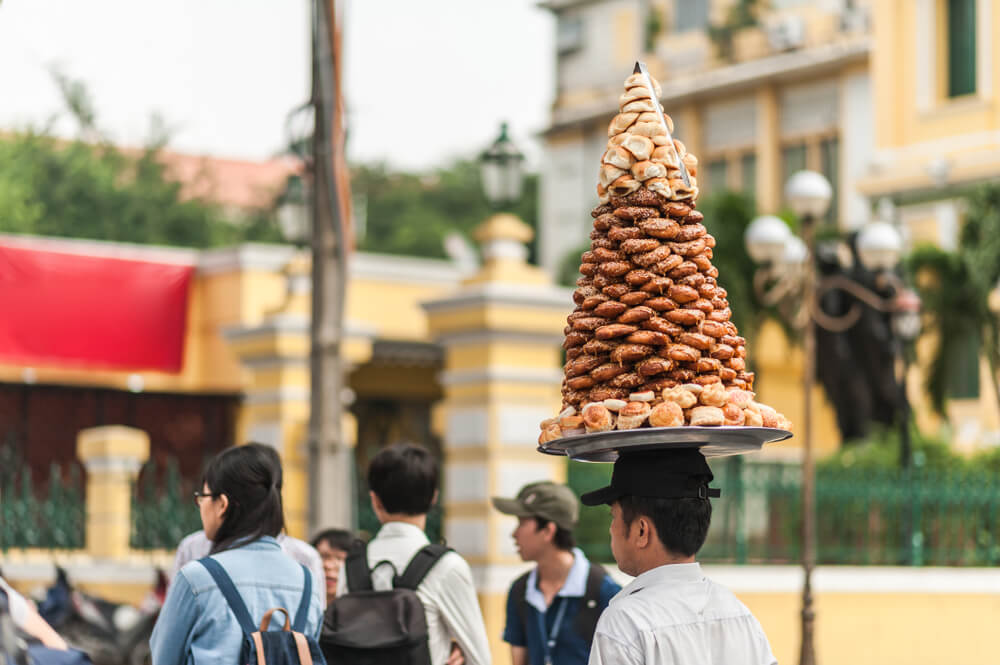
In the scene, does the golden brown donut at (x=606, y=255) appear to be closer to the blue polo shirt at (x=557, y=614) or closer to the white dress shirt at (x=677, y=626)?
the white dress shirt at (x=677, y=626)

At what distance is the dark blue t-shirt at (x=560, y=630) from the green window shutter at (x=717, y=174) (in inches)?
1111

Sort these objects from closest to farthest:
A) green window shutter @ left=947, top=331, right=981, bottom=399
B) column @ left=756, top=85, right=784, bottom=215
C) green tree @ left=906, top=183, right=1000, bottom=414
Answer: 1. green tree @ left=906, top=183, right=1000, bottom=414
2. green window shutter @ left=947, top=331, right=981, bottom=399
3. column @ left=756, top=85, right=784, bottom=215

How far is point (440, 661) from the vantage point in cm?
591

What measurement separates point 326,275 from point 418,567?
527 centimetres

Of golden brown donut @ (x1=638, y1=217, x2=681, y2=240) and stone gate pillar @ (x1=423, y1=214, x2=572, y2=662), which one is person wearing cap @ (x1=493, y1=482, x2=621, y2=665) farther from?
stone gate pillar @ (x1=423, y1=214, x2=572, y2=662)

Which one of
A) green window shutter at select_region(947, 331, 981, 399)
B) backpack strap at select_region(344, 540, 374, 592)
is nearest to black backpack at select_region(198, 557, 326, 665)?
backpack strap at select_region(344, 540, 374, 592)

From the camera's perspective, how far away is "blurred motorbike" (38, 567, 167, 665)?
43.7ft

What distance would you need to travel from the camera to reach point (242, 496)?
5027 millimetres

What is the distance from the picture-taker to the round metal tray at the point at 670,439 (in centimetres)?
433

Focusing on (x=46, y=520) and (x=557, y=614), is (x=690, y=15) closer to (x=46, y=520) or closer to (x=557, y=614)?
(x=46, y=520)

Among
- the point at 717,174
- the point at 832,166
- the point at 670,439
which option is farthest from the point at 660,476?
the point at 717,174

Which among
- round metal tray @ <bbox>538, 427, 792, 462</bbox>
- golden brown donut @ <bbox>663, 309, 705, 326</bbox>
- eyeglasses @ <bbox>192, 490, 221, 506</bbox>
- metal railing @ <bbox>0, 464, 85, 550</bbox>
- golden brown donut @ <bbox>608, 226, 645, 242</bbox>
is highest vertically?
golden brown donut @ <bbox>608, 226, 645, 242</bbox>

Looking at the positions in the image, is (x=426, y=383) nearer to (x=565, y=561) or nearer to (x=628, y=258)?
(x=565, y=561)

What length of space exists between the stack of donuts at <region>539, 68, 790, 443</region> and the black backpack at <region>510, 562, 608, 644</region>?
232 cm
